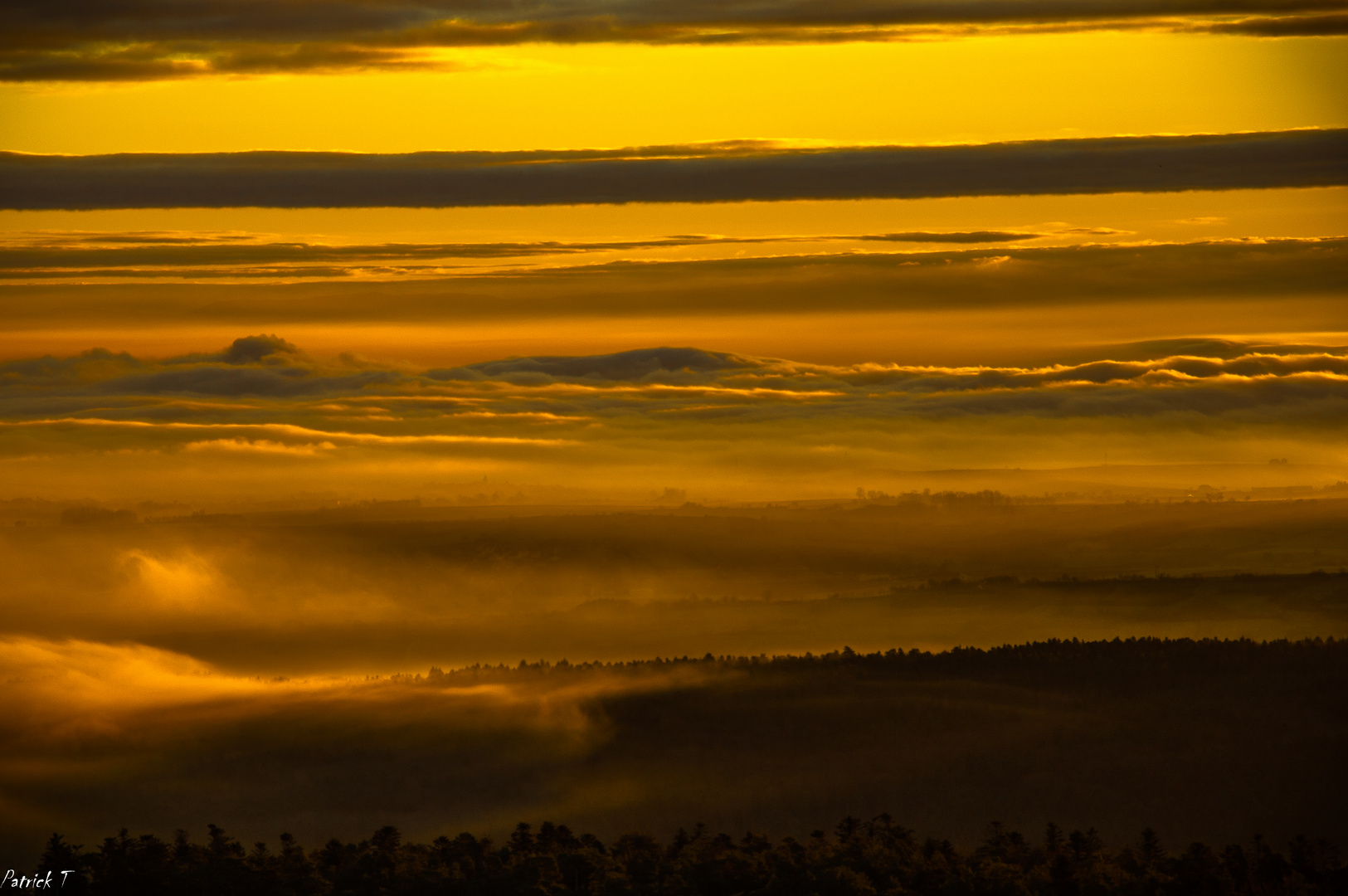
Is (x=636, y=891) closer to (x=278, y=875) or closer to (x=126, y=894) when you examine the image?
(x=278, y=875)

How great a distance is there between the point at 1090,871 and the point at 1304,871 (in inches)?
1106

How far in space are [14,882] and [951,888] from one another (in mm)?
113201

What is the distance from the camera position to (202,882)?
19225 centimetres

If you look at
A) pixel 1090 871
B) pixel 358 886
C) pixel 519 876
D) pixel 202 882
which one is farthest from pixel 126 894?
pixel 1090 871

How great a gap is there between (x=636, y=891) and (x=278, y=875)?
47525mm

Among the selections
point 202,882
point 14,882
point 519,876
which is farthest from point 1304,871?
point 14,882

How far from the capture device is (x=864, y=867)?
19862 cm

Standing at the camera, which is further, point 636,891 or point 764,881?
point 764,881

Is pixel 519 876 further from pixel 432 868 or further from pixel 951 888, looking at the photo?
pixel 951 888

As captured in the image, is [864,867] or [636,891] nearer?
[636,891]

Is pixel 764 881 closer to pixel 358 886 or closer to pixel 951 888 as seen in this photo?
pixel 951 888

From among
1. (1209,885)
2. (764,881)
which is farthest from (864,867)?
(1209,885)

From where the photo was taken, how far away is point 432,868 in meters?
194

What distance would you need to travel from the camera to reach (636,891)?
18275 cm
